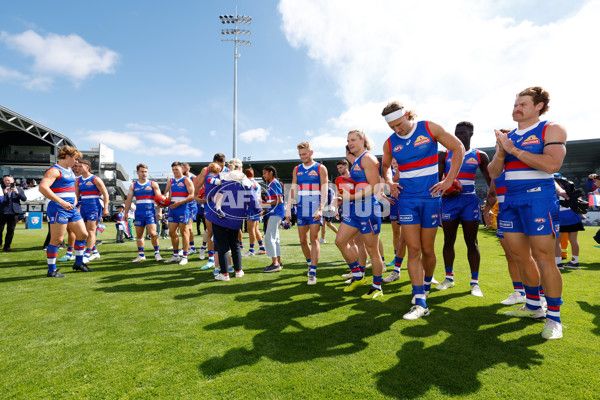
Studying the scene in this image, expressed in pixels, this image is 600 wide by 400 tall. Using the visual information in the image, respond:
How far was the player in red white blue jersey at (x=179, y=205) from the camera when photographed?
644cm

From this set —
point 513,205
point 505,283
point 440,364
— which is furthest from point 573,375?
point 505,283

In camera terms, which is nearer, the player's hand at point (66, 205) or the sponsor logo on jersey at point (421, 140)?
the sponsor logo on jersey at point (421, 140)

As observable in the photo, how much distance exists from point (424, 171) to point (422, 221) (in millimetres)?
565

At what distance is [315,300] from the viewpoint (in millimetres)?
3850

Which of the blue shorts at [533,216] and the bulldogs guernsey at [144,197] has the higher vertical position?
the bulldogs guernsey at [144,197]

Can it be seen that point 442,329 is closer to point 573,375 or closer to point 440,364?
point 440,364

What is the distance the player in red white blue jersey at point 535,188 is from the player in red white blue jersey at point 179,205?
18.9ft

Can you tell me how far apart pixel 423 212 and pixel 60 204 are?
5.96m

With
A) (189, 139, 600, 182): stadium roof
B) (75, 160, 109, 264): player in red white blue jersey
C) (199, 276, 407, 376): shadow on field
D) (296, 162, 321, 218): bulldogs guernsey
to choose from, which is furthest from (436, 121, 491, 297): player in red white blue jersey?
(189, 139, 600, 182): stadium roof

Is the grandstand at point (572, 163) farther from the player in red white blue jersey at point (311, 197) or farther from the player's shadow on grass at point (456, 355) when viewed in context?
the player's shadow on grass at point (456, 355)

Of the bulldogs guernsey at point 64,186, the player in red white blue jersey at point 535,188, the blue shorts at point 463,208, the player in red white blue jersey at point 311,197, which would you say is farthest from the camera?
the bulldogs guernsey at point 64,186

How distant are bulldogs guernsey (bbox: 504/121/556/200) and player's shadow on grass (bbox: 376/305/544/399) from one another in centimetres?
135

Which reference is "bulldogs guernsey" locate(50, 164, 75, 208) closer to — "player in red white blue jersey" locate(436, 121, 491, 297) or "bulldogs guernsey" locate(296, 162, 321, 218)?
"bulldogs guernsey" locate(296, 162, 321, 218)

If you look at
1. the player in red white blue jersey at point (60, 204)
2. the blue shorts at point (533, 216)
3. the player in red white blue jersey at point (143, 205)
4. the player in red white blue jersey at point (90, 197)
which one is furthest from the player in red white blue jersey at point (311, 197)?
the player in red white blue jersey at point (90, 197)
